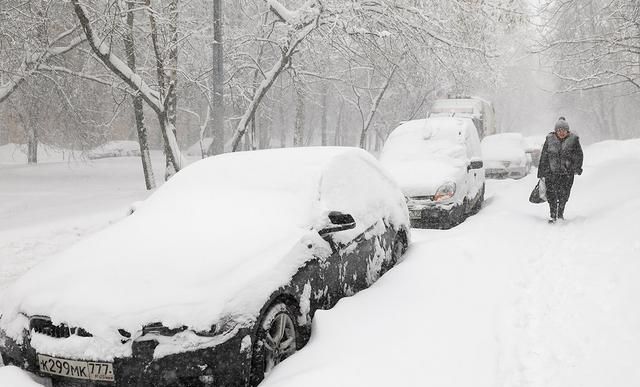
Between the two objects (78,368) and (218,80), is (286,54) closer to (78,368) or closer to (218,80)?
(218,80)

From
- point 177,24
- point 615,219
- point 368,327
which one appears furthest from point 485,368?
point 177,24

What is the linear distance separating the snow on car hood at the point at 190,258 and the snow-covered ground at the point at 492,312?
1.82 feet

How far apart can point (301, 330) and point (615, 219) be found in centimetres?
625

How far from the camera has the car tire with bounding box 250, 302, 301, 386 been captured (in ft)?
A: 11.8

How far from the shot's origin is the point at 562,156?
902 cm

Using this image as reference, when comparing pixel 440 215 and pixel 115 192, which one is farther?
pixel 115 192

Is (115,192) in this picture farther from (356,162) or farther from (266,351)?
(266,351)

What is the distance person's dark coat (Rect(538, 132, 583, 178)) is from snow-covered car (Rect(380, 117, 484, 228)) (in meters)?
1.14

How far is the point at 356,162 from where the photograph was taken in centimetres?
584

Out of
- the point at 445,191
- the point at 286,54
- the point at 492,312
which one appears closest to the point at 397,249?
the point at 492,312

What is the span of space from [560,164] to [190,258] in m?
7.20

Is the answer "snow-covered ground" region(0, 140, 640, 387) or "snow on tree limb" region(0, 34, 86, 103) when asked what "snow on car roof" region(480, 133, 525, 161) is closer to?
"snow-covered ground" region(0, 140, 640, 387)

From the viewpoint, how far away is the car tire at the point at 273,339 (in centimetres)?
358

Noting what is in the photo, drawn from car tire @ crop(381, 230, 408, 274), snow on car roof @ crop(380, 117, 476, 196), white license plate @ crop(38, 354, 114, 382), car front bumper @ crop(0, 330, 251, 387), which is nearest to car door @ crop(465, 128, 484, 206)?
snow on car roof @ crop(380, 117, 476, 196)
